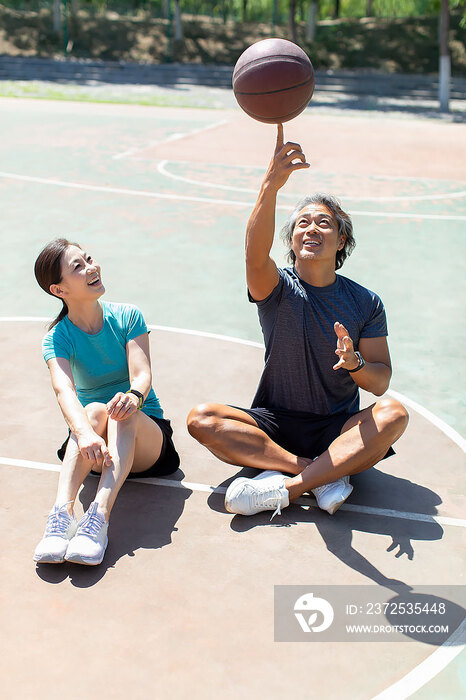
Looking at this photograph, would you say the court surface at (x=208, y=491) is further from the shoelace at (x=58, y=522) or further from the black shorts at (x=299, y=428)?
the black shorts at (x=299, y=428)

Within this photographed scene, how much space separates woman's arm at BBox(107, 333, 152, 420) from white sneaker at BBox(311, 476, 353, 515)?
103 cm

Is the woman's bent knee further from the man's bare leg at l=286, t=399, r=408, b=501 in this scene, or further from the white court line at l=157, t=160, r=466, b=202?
the white court line at l=157, t=160, r=466, b=202

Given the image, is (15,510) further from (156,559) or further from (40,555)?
(156,559)

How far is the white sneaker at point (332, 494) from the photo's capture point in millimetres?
4055

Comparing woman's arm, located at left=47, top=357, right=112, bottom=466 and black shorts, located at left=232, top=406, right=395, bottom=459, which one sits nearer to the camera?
woman's arm, located at left=47, top=357, right=112, bottom=466

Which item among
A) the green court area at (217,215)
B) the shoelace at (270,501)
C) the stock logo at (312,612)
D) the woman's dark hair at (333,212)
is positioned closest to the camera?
the stock logo at (312,612)

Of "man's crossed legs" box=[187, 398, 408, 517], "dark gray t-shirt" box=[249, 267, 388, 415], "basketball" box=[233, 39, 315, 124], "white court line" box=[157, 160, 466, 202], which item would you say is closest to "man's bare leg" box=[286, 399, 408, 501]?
"man's crossed legs" box=[187, 398, 408, 517]

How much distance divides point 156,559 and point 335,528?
915 millimetres

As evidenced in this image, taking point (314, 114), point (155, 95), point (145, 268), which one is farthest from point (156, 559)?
point (155, 95)

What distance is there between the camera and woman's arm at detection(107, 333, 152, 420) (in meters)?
3.87

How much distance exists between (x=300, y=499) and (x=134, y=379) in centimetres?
109

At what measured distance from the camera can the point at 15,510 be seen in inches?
161

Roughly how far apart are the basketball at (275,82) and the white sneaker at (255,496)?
2.17 meters

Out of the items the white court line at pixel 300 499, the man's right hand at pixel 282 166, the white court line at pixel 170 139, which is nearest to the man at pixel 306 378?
the man's right hand at pixel 282 166
